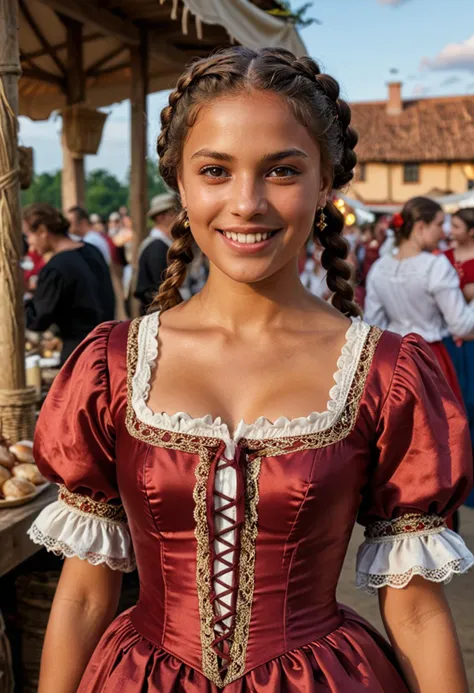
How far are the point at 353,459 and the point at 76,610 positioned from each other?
0.51 meters

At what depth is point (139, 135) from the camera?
23.0 feet

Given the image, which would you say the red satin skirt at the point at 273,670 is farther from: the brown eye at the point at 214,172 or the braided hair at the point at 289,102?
the brown eye at the point at 214,172

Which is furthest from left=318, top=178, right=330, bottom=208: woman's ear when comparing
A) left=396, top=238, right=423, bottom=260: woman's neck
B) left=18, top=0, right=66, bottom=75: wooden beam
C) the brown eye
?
left=18, top=0, right=66, bottom=75: wooden beam

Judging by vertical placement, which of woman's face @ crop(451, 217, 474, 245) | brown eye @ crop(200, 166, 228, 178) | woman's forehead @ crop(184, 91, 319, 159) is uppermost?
woman's forehead @ crop(184, 91, 319, 159)

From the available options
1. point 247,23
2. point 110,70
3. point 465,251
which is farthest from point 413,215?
point 110,70

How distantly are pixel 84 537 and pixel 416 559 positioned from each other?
1.76 feet

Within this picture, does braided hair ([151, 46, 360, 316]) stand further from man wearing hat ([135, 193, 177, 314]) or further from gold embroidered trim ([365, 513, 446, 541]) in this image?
man wearing hat ([135, 193, 177, 314])

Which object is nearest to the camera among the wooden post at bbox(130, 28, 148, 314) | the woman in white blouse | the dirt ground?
the dirt ground

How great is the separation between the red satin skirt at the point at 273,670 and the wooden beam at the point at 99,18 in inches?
191

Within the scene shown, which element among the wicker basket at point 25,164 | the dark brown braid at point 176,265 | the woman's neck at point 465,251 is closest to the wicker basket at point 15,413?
the wicker basket at point 25,164

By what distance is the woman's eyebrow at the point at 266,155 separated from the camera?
1.29m

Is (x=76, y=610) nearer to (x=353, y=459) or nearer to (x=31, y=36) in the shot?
(x=353, y=459)

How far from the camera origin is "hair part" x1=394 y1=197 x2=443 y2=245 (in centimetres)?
468

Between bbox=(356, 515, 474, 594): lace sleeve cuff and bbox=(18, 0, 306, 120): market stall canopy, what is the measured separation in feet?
11.5
